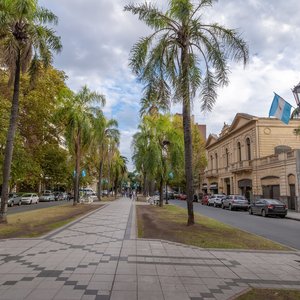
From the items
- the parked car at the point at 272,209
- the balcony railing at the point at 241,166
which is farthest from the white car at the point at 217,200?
the parked car at the point at 272,209

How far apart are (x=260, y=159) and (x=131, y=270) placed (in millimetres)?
40113

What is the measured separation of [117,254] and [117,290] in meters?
3.38

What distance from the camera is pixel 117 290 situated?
21.3 feet

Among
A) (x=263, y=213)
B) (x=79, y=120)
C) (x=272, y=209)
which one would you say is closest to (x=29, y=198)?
(x=79, y=120)

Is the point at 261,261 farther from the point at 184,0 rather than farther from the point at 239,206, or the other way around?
the point at 239,206

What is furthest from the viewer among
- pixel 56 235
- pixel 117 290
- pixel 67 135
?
pixel 67 135

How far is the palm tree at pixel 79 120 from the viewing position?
31891mm

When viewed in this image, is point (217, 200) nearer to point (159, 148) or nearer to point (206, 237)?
point (159, 148)

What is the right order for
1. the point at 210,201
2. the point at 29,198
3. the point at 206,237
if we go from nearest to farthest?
1. the point at 206,237
2. the point at 210,201
3. the point at 29,198

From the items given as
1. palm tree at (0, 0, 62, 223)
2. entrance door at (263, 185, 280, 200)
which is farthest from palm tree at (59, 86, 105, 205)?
entrance door at (263, 185, 280, 200)

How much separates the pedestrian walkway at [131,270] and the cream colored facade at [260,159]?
927 inches

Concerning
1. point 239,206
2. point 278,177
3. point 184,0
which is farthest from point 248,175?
point 184,0

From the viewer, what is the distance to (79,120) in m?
32.2

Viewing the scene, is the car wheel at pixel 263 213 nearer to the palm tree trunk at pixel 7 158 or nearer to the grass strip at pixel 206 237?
the grass strip at pixel 206 237
